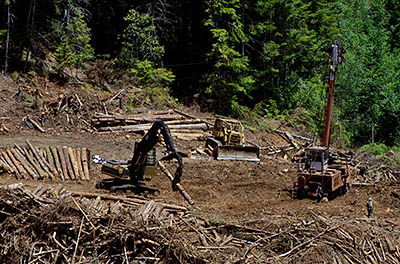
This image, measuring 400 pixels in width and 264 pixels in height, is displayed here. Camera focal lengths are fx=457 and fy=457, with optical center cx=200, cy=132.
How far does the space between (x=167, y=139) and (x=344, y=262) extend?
5418 mm

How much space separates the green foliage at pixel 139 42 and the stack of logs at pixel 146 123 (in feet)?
22.3

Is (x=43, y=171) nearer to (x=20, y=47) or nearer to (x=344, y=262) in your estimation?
(x=344, y=262)

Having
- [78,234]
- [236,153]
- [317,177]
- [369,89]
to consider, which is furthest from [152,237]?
[369,89]

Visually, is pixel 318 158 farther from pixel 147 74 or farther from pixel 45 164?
pixel 147 74

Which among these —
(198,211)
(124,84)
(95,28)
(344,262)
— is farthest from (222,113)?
(344,262)

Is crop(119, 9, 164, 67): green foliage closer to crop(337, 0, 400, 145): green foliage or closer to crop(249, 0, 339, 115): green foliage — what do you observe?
crop(249, 0, 339, 115): green foliage

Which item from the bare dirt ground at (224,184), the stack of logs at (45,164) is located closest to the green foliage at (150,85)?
the bare dirt ground at (224,184)

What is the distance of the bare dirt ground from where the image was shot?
14.7 meters

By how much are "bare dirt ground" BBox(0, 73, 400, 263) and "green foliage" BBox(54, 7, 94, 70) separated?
4698mm

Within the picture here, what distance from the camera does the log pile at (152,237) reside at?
10.4 metres

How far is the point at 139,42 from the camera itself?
33.6m

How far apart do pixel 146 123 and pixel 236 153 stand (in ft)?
21.4

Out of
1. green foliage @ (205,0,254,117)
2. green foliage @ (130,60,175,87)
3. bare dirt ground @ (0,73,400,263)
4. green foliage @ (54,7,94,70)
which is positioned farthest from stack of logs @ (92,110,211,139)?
green foliage @ (54,7,94,70)

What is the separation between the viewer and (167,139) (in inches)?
486
